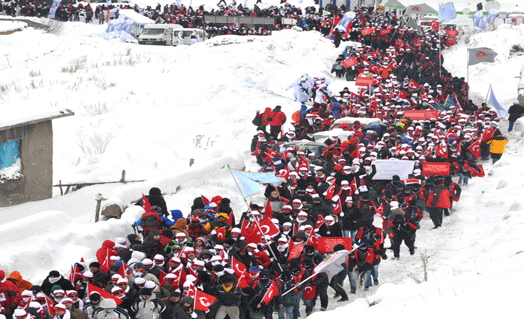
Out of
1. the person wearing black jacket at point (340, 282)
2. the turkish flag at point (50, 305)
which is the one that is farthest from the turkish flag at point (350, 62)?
the turkish flag at point (50, 305)

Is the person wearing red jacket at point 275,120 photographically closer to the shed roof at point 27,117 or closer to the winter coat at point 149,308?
the shed roof at point 27,117

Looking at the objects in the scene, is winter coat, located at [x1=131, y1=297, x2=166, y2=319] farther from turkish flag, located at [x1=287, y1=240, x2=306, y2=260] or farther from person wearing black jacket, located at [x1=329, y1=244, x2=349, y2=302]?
person wearing black jacket, located at [x1=329, y1=244, x2=349, y2=302]

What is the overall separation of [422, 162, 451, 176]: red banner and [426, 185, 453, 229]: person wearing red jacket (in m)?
0.78

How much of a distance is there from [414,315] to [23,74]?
31.4 metres

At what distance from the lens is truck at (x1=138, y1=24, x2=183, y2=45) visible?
140ft

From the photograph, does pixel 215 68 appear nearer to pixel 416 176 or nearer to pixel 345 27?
pixel 345 27

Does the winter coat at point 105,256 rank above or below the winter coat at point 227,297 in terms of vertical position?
above

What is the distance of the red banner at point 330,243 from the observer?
41.2ft

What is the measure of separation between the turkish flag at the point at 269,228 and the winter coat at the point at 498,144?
10656 mm

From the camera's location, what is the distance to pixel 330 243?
496 inches

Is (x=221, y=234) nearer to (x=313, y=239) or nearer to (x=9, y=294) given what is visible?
(x=313, y=239)

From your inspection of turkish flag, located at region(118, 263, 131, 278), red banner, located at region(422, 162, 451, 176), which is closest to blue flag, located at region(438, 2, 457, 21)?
red banner, located at region(422, 162, 451, 176)

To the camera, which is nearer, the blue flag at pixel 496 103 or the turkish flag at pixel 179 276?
the turkish flag at pixel 179 276

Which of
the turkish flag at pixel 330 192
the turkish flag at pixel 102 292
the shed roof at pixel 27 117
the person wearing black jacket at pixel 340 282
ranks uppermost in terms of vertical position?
the shed roof at pixel 27 117
